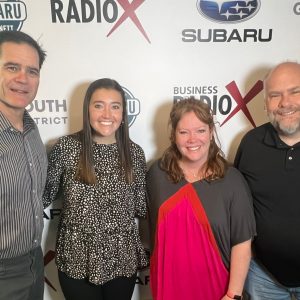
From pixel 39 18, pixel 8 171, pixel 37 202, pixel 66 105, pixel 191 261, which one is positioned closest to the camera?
pixel 8 171

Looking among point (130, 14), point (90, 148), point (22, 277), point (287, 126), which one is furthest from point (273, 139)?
point (22, 277)

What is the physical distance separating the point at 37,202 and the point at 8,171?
0.21m

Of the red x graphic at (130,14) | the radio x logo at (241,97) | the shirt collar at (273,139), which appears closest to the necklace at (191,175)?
the shirt collar at (273,139)

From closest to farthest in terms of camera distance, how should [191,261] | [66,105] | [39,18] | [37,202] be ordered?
[37,202]
[191,261]
[39,18]
[66,105]

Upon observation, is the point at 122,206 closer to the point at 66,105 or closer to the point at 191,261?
the point at 191,261

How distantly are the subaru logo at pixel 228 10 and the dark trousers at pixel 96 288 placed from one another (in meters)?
1.43

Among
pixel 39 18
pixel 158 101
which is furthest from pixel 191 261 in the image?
pixel 39 18

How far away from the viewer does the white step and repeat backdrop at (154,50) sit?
5.22 ft

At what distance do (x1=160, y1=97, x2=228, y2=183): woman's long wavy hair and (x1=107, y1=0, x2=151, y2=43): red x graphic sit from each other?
487 mm

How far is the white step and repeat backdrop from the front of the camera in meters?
1.59

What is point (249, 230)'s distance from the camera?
4.51 ft

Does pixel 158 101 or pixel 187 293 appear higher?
pixel 158 101

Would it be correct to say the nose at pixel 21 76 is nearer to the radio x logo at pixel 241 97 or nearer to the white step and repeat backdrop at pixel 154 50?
the white step and repeat backdrop at pixel 154 50

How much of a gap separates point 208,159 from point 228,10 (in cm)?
82
